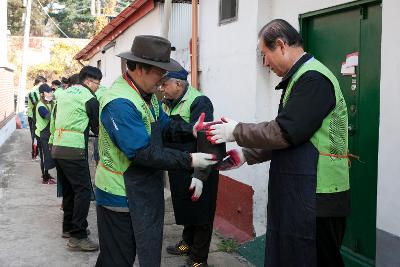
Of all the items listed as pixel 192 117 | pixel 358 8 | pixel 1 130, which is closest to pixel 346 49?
pixel 358 8

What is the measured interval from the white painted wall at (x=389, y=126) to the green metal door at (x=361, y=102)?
34 cm

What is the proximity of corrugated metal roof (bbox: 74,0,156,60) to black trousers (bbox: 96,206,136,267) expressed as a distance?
657 cm

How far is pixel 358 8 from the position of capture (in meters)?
4.04

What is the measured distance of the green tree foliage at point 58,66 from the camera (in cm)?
3631

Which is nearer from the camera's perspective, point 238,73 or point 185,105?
point 185,105

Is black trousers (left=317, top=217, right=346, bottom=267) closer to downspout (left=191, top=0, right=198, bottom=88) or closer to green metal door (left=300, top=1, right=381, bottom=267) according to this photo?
green metal door (left=300, top=1, right=381, bottom=267)

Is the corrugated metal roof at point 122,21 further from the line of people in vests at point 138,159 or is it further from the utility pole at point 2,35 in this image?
the line of people in vests at point 138,159

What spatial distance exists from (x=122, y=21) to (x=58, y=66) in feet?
86.7

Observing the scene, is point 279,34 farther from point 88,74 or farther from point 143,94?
point 88,74

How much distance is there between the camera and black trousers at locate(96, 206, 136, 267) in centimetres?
296

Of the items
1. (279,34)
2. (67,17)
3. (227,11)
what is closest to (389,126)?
(279,34)

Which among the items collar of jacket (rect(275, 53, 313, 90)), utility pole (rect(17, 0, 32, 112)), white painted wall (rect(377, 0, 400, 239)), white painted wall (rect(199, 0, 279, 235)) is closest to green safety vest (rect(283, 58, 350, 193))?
collar of jacket (rect(275, 53, 313, 90))

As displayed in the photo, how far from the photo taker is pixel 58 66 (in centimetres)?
3625

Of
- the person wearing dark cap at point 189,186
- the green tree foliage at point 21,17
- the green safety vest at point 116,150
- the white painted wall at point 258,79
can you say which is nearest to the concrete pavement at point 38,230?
the person wearing dark cap at point 189,186
